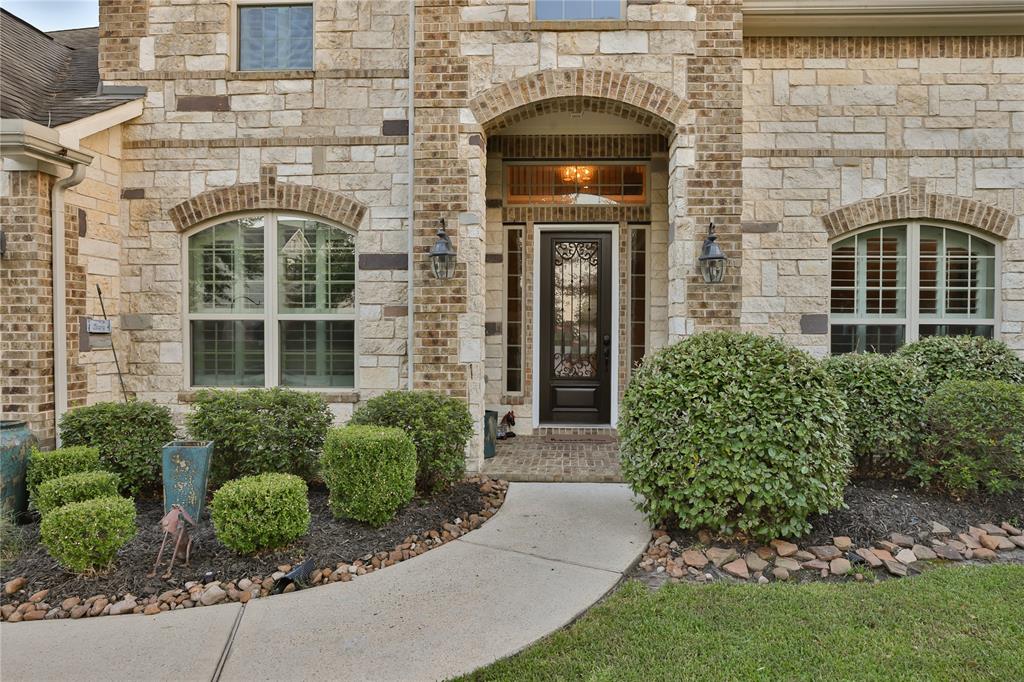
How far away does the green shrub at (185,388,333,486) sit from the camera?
4.30m

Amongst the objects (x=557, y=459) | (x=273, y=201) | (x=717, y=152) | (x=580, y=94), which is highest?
(x=580, y=94)

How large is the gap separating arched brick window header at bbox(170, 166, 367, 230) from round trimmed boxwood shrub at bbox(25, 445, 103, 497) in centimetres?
260

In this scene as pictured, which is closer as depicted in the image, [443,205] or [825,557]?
[825,557]

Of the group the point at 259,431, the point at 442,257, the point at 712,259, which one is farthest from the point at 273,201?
the point at 712,259

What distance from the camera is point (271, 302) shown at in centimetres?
582

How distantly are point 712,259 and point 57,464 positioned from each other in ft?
17.4

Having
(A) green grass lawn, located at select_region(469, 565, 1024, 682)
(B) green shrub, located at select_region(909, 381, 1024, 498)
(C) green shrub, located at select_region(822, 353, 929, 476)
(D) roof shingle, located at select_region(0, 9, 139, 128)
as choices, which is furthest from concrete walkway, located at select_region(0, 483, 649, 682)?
(D) roof shingle, located at select_region(0, 9, 139, 128)

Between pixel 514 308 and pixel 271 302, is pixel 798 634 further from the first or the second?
pixel 271 302

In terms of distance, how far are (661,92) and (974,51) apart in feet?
11.3

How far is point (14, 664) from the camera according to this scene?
246 centimetres

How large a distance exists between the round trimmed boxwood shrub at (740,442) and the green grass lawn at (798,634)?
49 cm

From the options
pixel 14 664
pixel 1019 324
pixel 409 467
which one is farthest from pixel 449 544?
pixel 1019 324

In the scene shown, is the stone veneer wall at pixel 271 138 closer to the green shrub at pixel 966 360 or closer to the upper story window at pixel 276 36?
the upper story window at pixel 276 36

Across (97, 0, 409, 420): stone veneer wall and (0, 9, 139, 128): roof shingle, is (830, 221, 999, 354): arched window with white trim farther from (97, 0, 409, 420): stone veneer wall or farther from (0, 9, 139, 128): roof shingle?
(0, 9, 139, 128): roof shingle
